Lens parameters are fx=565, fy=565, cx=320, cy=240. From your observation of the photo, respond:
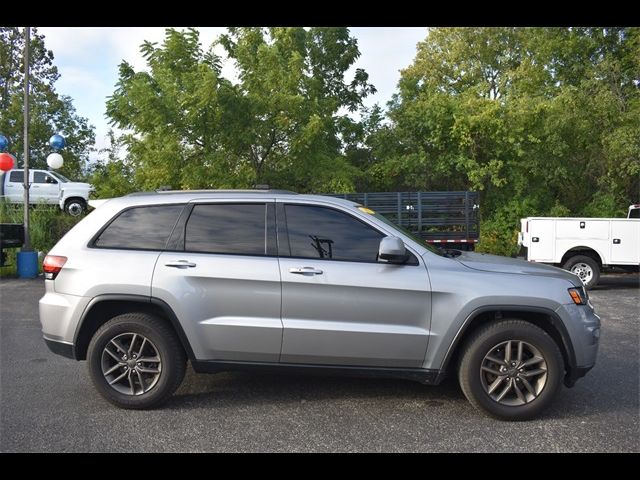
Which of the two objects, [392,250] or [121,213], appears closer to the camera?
[392,250]

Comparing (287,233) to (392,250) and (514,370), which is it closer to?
(392,250)

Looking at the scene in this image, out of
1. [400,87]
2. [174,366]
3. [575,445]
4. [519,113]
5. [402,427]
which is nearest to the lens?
[575,445]

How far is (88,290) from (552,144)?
1727 centimetres

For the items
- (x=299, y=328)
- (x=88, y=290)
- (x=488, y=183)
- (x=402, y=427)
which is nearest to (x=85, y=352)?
(x=88, y=290)

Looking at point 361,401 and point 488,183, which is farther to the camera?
point 488,183

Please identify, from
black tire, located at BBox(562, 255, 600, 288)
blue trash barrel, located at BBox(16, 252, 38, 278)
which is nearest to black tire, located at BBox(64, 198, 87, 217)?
blue trash barrel, located at BBox(16, 252, 38, 278)

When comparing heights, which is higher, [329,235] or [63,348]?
[329,235]

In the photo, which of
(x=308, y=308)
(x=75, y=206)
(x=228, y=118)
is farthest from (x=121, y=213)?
(x=75, y=206)

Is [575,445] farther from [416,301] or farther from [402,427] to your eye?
[416,301]

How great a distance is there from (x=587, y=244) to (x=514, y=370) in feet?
29.7

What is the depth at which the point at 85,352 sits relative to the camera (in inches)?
181

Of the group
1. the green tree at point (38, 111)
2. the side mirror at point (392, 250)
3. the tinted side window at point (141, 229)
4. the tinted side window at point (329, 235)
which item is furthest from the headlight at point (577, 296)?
the green tree at point (38, 111)

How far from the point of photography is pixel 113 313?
4590mm

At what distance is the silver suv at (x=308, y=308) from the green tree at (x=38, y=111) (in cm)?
2860
